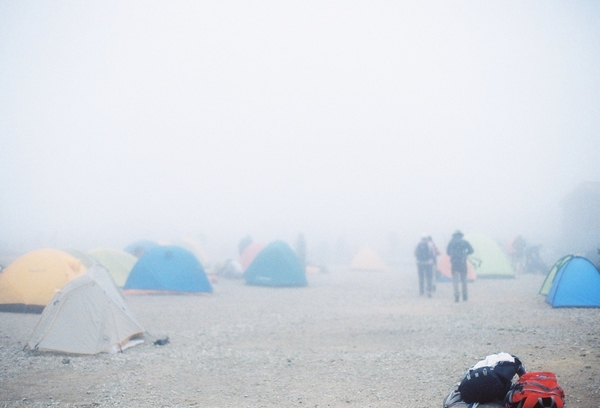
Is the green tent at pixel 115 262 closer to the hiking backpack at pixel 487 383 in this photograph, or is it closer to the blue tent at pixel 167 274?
the blue tent at pixel 167 274

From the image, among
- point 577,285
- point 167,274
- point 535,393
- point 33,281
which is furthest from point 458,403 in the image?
point 167,274

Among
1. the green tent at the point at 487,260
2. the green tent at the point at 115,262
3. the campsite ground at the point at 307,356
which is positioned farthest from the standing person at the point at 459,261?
the green tent at the point at 115,262

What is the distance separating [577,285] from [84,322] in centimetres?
1265

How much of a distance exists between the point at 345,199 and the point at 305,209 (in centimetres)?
2398

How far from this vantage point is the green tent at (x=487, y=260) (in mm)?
23264

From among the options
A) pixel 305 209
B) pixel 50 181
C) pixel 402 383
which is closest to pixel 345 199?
pixel 305 209

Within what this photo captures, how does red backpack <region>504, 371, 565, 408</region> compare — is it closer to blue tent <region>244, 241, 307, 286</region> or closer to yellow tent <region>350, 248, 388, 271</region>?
blue tent <region>244, 241, 307, 286</region>

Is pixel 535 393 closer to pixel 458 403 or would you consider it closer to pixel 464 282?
pixel 458 403

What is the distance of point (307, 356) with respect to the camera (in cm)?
865

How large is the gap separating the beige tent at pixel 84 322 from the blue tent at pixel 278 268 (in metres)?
11.3

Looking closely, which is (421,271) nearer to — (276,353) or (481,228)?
(276,353)

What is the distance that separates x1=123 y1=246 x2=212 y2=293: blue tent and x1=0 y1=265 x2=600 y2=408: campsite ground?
2775 mm

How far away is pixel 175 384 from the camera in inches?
272

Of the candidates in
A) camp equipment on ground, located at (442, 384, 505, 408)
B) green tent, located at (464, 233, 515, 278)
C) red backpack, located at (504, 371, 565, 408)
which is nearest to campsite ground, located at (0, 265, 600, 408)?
camp equipment on ground, located at (442, 384, 505, 408)
